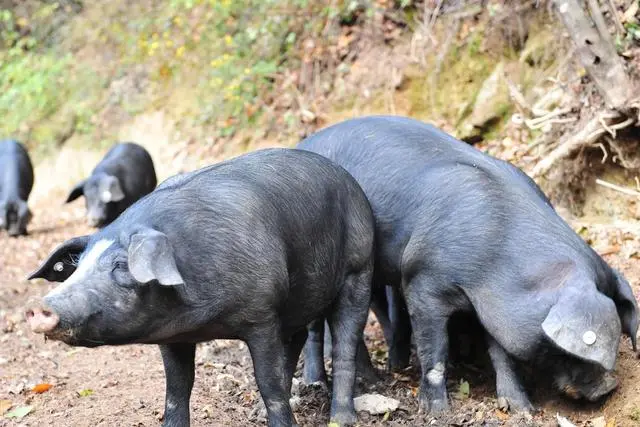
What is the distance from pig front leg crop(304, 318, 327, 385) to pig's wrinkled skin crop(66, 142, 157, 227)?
22.7 feet

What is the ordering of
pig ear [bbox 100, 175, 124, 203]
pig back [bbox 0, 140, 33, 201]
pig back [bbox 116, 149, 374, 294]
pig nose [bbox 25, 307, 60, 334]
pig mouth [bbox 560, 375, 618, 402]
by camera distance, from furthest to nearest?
pig back [bbox 0, 140, 33, 201] → pig ear [bbox 100, 175, 124, 203] → pig mouth [bbox 560, 375, 618, 402] → pig back [bbox 116, 149, 374, 294] → pig nose [bbox 25, 307, 60, 334]

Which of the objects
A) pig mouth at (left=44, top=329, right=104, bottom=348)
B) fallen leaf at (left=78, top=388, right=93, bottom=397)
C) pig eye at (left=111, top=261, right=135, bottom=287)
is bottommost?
fallen leaf at (left=78, top=388, right=93, bottom=397)

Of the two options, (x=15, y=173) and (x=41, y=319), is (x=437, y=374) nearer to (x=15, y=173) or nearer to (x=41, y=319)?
(x=41, y=319)

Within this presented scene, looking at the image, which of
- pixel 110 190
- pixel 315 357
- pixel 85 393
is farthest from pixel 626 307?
pixel 110 190

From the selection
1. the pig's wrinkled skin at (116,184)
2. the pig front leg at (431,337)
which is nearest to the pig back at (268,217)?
the pig front leg at (431,337)

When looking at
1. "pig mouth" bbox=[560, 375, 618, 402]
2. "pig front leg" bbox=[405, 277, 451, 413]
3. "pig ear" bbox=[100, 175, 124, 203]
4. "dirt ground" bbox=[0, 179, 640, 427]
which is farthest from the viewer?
"pig ear" bbox=[100, 175, 124, 203]

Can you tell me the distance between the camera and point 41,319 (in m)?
3.49

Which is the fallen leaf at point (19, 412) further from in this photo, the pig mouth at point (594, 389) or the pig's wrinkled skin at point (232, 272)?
the pig mouth at point (594, 389)

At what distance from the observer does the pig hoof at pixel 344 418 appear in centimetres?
482

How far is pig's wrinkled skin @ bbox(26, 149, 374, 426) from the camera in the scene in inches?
146

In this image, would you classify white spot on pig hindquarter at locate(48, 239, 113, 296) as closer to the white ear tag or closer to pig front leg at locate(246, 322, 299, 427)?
pig front leg at locate(246, 322, 299, 427)

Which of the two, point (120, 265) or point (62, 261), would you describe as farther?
point (62, 261)

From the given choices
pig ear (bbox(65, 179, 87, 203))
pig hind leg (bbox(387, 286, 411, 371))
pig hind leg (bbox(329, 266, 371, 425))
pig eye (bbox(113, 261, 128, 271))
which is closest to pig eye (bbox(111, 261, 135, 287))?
pig eye (bbox(113, 261, 128, 271))

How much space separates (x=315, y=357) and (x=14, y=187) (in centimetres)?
988
